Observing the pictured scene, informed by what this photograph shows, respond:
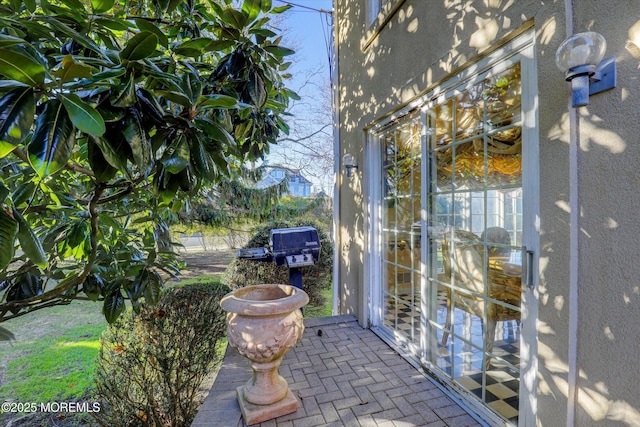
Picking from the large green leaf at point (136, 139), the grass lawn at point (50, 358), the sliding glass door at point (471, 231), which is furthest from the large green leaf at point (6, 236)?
the grass lawn at point (50, 358)

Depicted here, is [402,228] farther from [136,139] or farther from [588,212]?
[136,139]

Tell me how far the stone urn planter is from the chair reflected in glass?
4.96 feet

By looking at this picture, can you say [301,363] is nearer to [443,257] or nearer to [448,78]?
[443,257]

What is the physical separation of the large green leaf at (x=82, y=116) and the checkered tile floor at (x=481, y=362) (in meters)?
3.00

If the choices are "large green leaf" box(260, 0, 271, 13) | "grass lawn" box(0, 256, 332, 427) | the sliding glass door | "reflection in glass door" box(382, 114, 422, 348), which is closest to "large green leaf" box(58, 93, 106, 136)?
"large green leaf" box(260, 0, 271, 13)

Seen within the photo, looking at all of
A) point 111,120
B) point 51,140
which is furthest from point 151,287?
point 51,140

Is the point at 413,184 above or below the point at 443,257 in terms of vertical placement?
above

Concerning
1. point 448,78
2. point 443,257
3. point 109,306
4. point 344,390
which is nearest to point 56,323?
point 109,306

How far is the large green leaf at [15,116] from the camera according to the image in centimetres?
95

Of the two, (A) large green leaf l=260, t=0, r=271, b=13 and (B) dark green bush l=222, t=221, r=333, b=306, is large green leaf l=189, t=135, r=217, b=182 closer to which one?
(A) large green leaf l=260, t=0, r=271, b=13

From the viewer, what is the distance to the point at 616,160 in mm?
1626

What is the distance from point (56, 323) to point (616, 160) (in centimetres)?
1066

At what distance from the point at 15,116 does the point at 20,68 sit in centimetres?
15

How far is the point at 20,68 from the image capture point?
953 millimetres
